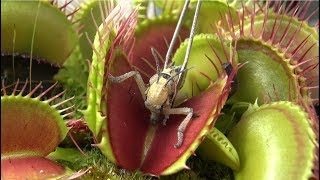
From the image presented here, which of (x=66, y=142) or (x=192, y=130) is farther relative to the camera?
(x=66, y=142)

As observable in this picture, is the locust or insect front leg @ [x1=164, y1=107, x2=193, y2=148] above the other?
the locust

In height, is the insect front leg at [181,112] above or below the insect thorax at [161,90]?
below

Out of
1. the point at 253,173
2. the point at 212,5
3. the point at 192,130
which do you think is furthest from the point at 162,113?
the point at 212,5

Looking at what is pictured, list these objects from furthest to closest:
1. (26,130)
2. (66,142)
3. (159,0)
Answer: (159,0)
(66,142)
(26,130)

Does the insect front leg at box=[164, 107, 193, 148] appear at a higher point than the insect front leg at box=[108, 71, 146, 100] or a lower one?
lower

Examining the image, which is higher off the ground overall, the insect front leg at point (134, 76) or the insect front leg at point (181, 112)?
the insect front leg at point (134, 76)

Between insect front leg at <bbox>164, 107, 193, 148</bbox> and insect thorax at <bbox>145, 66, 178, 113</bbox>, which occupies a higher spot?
insect thorax at <bbox>145, 66, 178, 113</bbox>

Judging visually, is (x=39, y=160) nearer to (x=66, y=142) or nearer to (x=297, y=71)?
(x=66, y=142)

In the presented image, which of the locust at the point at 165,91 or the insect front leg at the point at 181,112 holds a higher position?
the locust at the point at 165,91

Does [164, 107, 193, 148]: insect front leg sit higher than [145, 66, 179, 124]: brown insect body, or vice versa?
[145, 66, 179, 124]: brown insect body

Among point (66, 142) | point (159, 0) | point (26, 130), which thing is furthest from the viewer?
point (159, 0)

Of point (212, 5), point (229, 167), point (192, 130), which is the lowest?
point (229, 167)
